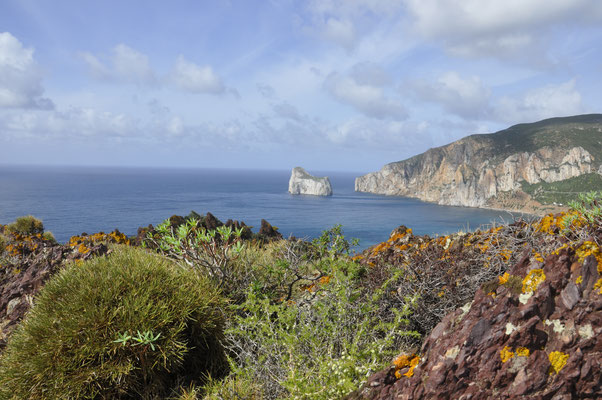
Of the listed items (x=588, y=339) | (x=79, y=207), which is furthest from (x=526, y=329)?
(x=79, y=207)

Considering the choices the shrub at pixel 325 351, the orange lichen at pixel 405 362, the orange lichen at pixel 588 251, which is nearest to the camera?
the orange lichen at pixel 588 251

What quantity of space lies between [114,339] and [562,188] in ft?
545

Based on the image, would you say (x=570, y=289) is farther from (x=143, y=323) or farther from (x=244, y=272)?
(x=244, y=272)

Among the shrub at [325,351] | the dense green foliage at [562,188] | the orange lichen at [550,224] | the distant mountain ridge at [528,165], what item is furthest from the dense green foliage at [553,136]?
the shrub at [325,351]

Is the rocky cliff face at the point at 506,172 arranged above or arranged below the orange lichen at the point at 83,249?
above

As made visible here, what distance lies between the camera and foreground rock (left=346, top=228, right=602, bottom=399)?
2045 mm

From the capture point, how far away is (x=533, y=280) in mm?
2455

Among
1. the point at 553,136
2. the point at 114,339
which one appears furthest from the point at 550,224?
the point at 553,136

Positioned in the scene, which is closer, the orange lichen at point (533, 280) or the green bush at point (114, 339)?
the orange lichen at point (533, 280)

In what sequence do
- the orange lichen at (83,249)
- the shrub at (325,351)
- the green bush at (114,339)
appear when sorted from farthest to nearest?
the orange lichen at (83,249), the green bush at (114,339), the shrub at (325,351)

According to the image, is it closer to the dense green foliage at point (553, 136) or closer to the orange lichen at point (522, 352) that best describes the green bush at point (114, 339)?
the orange lichen at point (522, 352)

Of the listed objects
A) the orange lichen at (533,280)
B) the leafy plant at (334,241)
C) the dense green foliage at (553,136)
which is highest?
the dense green foliage at (553,136)

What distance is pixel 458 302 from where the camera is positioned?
163 inches

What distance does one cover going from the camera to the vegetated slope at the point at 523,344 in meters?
2.05
